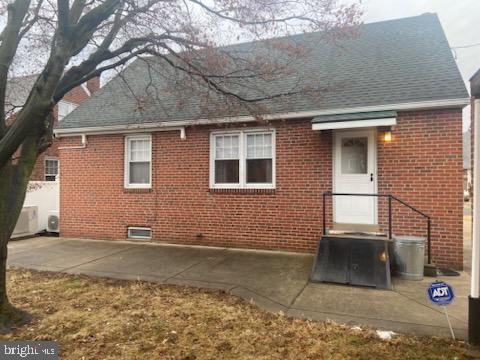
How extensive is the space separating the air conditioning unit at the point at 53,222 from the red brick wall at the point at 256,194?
336 millimetres

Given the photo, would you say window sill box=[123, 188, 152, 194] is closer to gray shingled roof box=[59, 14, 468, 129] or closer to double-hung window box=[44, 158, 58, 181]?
gray shingled roof box=[59, 14, 468, 129]

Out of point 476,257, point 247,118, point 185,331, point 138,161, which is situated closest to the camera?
point 476,257

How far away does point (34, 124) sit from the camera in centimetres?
405

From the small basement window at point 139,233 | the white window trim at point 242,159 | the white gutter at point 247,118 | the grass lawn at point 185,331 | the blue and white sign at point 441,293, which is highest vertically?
the white gutter at point 247,118

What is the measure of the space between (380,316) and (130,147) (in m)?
7.95

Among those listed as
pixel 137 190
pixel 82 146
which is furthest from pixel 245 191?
pixel 82 146

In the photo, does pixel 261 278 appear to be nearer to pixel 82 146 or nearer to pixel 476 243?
pixel 476 243

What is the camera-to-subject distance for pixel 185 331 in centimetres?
379

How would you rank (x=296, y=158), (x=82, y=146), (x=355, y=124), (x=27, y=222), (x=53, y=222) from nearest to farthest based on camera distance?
(x=355, y=124), (x=296, y=158), (x=82, y=146), (x=27, y=222), (x=53, y=222)

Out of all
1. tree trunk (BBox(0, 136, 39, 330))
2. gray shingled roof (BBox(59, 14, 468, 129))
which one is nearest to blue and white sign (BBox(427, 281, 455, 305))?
gray shingled roof (BBox(59, 14, 468, 129))

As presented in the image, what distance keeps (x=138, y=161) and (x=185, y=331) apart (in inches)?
263

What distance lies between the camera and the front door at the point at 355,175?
7.30 meters

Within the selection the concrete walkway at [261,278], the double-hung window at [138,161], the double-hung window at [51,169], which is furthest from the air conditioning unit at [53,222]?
the double-hung window at [51,169]

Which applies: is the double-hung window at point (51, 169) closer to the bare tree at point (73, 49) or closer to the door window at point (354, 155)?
the bare tree at point (73, 49)
